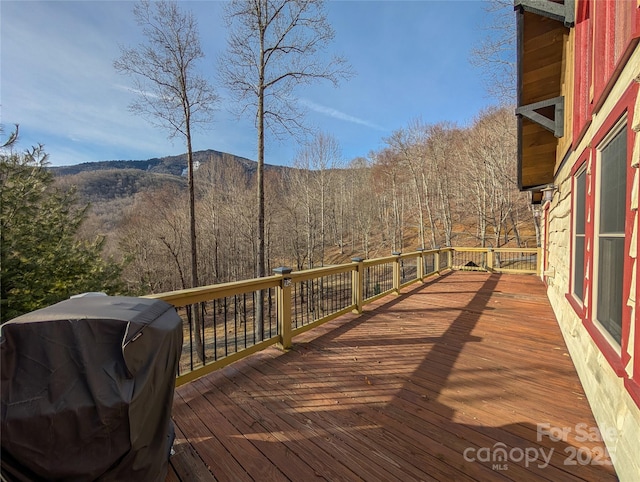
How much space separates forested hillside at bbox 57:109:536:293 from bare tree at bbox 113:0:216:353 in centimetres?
700

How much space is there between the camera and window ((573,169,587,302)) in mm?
3133

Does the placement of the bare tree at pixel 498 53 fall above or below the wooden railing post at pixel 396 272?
above

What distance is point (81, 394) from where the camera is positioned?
3.51ft

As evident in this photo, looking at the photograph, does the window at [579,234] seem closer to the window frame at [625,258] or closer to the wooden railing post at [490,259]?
the window frame at [625,258]

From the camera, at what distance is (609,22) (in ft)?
6.71

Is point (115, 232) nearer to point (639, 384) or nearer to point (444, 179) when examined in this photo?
point (444, 179)

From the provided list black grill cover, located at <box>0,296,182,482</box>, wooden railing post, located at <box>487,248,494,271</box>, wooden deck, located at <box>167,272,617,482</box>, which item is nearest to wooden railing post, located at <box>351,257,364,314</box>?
wooden deck, located at <box>167,272,617,482</box>

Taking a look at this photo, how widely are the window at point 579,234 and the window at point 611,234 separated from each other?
94cm

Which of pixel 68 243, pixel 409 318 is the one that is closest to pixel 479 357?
pixel 409 318

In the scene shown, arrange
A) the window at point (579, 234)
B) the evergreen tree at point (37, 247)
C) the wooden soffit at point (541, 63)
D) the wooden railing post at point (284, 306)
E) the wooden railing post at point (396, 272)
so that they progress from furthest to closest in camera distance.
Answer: the evergreen tree at point (37, 247) < the wooden railing post at point (396, 272) < the wooden soffit at point (541, 63) < the wooden railing post at point (284, 306) < the window at point (579, 234)

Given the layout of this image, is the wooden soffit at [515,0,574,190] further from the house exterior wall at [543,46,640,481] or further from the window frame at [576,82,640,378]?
the window frame at [576,82,640,378]

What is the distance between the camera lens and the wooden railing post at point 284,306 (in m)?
3.26

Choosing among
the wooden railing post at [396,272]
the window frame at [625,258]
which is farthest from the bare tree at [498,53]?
the window frame at [625,258]

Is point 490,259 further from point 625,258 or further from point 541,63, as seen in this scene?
point 625,258
